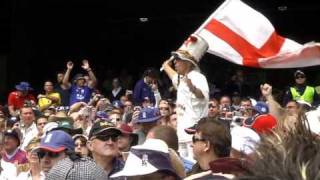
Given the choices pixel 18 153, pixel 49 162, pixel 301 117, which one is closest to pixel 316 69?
pixel 18 153

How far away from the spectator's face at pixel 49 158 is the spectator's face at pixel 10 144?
9.50 ft

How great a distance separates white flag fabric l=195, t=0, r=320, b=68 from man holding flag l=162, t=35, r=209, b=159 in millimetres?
627

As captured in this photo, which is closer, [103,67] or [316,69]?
[316,69]

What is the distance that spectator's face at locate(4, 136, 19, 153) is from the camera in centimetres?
755

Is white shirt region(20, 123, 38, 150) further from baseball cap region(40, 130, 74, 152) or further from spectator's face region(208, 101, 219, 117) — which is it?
baseball cap region(40, 130, 74, 152)

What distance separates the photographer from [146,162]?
12.2 ft

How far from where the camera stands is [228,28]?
6.18 meters

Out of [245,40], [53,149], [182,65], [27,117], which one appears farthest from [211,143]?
[27,117]

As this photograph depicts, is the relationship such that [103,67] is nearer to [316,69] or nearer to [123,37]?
[123,37]

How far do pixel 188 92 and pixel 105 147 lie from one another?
2916mm

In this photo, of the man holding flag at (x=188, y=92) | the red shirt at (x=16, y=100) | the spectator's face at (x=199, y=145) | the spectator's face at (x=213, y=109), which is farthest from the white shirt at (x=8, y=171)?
the red shirt at (x=16, y=100)

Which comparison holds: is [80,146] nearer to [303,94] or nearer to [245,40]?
[245,40]

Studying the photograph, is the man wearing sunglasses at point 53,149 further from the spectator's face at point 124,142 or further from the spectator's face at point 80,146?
the spectator's face at point 124,142

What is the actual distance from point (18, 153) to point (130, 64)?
504 inches
